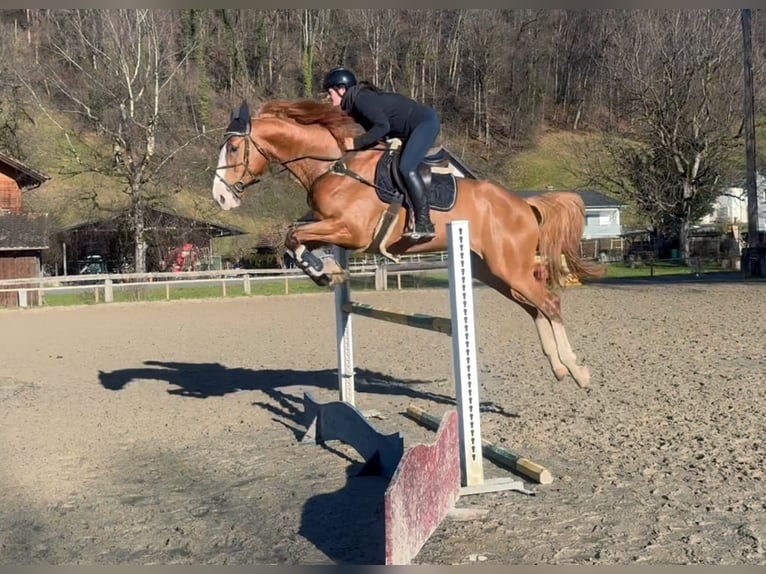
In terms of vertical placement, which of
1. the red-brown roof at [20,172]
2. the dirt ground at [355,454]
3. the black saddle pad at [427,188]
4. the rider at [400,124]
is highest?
the red-brown roof at [20,172]

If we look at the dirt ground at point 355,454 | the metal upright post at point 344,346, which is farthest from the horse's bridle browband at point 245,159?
the dirt ground at point 355,454

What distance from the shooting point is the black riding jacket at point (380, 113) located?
5391mm

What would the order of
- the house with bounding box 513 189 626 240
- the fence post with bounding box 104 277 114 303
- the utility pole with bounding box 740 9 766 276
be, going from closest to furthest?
the fence post with bounding box 104 277 114 303 → the utility pole with bounding box 740 9 766 276 → the house with bounding box 513 189 626 240

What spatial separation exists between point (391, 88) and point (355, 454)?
51.6m

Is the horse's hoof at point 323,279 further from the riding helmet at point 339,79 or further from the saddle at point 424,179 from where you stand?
the riding helmet at point 339,79

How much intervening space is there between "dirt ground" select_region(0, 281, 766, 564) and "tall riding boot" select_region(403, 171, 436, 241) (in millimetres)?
1555

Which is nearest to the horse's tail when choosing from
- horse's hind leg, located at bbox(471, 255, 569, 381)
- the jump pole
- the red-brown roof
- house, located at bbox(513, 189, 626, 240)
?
horse's hind leg, located at bbox(471, 255, 569, 381)

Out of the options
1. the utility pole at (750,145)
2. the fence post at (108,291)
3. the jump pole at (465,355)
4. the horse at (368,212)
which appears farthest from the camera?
the utility pole at (750,145)

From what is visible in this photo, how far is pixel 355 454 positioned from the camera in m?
5.50

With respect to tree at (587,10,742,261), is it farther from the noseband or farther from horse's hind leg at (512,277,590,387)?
the noseband

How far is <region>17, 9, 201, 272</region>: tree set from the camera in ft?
102

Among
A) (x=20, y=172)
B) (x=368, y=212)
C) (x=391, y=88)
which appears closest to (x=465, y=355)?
(x=368, y=212)

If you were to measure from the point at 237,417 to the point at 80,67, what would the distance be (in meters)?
27.8

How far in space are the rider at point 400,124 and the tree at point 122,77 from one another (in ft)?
89.4
